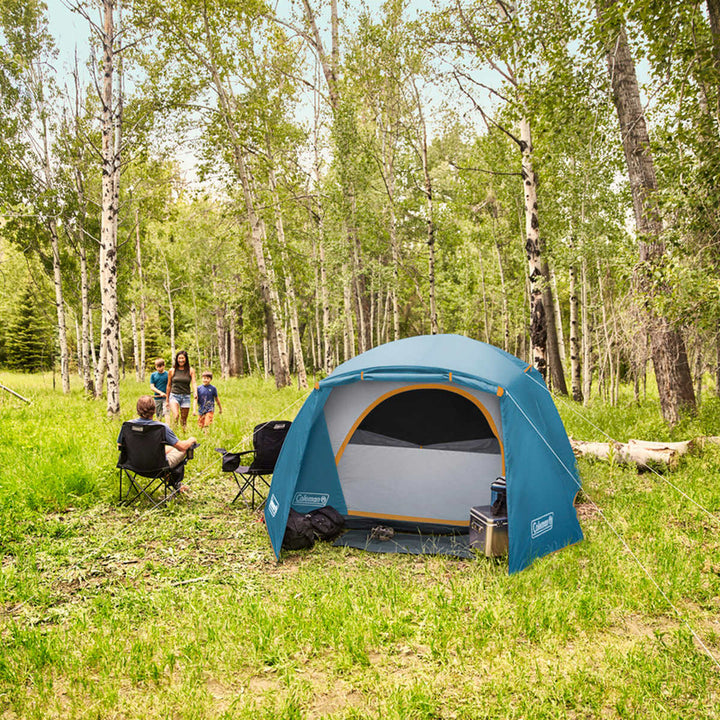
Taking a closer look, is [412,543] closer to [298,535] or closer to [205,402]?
[298,535]

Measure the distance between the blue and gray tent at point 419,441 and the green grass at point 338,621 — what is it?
2.27 feet

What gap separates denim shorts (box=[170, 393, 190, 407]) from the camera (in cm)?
957

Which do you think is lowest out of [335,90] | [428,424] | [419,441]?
[419,441]

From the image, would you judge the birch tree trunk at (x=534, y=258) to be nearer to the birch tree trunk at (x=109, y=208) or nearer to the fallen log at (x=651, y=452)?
the fallen log at (x=651, y=452)

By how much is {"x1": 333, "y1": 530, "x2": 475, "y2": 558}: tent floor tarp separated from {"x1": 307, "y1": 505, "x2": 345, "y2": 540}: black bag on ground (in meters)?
0.10

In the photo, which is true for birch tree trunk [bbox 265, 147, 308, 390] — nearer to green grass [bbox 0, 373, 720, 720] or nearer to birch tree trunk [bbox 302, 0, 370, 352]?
birch tree trunk [bbox 302, 0, 370, 352]

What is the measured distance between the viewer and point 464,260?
3048cm

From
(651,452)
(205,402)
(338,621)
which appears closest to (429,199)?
(205,402)

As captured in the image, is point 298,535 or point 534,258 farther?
point 534,258

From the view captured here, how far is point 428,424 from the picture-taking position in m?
5.94

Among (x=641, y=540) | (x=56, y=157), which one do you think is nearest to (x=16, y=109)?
(x=56, y=157)

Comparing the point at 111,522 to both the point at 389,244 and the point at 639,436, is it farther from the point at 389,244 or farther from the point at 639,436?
the point at 389,244

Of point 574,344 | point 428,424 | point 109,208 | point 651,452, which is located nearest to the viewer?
point 428,424

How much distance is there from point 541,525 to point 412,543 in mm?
1368
